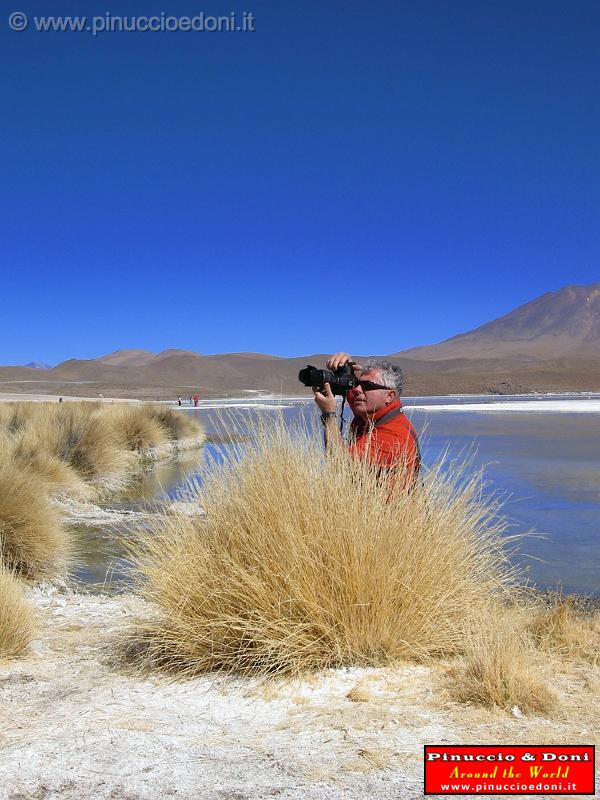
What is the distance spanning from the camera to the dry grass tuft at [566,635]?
382cm

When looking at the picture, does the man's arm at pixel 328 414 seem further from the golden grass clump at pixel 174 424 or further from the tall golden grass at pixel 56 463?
the golden grass clump at pixel 174 424

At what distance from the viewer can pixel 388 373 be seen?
4.23 meters

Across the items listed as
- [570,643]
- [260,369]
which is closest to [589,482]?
[570,643]

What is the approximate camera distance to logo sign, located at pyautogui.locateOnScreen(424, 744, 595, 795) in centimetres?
244

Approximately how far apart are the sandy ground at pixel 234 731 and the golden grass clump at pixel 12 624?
4.1 inches

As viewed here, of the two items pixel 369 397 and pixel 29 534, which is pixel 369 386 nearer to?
pixel 369 397

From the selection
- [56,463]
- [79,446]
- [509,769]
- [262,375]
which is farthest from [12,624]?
[262,375]

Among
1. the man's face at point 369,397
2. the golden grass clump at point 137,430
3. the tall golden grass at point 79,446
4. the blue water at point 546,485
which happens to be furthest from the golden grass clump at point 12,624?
the golden grass clump at point 137,430

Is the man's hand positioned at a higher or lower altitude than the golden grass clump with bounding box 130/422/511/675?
higher

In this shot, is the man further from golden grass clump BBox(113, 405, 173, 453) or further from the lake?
golden grass clump BBox(113, 405, 173, 453)

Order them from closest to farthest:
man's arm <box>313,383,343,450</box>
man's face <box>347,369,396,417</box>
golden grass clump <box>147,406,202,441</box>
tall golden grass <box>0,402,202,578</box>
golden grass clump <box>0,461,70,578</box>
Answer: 1. man's arm <box>313,383,343,450</box>
2. man's face <box>347,369,396,417</box>
3. golden grass clump <box>0,461,70,578</box>
4. tall golden grass <box>0,402,202,578</box>
5. golden grass clump <box>147,406,202,441</box>

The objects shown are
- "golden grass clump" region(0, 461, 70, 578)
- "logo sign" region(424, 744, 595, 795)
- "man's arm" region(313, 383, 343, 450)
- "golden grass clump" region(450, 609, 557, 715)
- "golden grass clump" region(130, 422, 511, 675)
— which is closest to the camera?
"logo sign" region(424, 744, 595, 795)

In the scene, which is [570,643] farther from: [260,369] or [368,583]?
[260,369]

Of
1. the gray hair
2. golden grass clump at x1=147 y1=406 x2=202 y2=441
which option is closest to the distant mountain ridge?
golden grass clump at x1=147 y1=406 x2=202 y2=441
